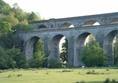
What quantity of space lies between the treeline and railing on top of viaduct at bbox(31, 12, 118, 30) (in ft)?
15.2

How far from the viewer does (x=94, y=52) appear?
60.6 m

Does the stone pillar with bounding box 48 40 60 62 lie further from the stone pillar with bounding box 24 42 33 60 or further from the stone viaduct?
the stone pillar with bounding box 24 42 33 60

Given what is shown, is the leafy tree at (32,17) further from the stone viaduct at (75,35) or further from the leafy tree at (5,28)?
the leafy tree at (5,28)

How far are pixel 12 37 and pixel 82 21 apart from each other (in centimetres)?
1621

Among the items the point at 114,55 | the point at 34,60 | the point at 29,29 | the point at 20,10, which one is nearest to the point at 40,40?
the point at 29,29

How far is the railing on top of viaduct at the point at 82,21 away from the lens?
70.2 meters

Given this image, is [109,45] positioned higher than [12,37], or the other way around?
[12,37]

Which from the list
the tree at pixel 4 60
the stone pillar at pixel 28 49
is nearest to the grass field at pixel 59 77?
the tree at pixel 4 60

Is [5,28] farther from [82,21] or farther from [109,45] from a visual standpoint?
[109,45]

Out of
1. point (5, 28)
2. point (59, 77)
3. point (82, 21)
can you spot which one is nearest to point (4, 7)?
point (5, 28)

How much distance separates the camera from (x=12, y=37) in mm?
80250

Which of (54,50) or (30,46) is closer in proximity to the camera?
(54,50)

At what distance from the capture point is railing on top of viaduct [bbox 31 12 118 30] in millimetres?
70188

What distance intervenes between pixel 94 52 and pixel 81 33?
8.52 meters
